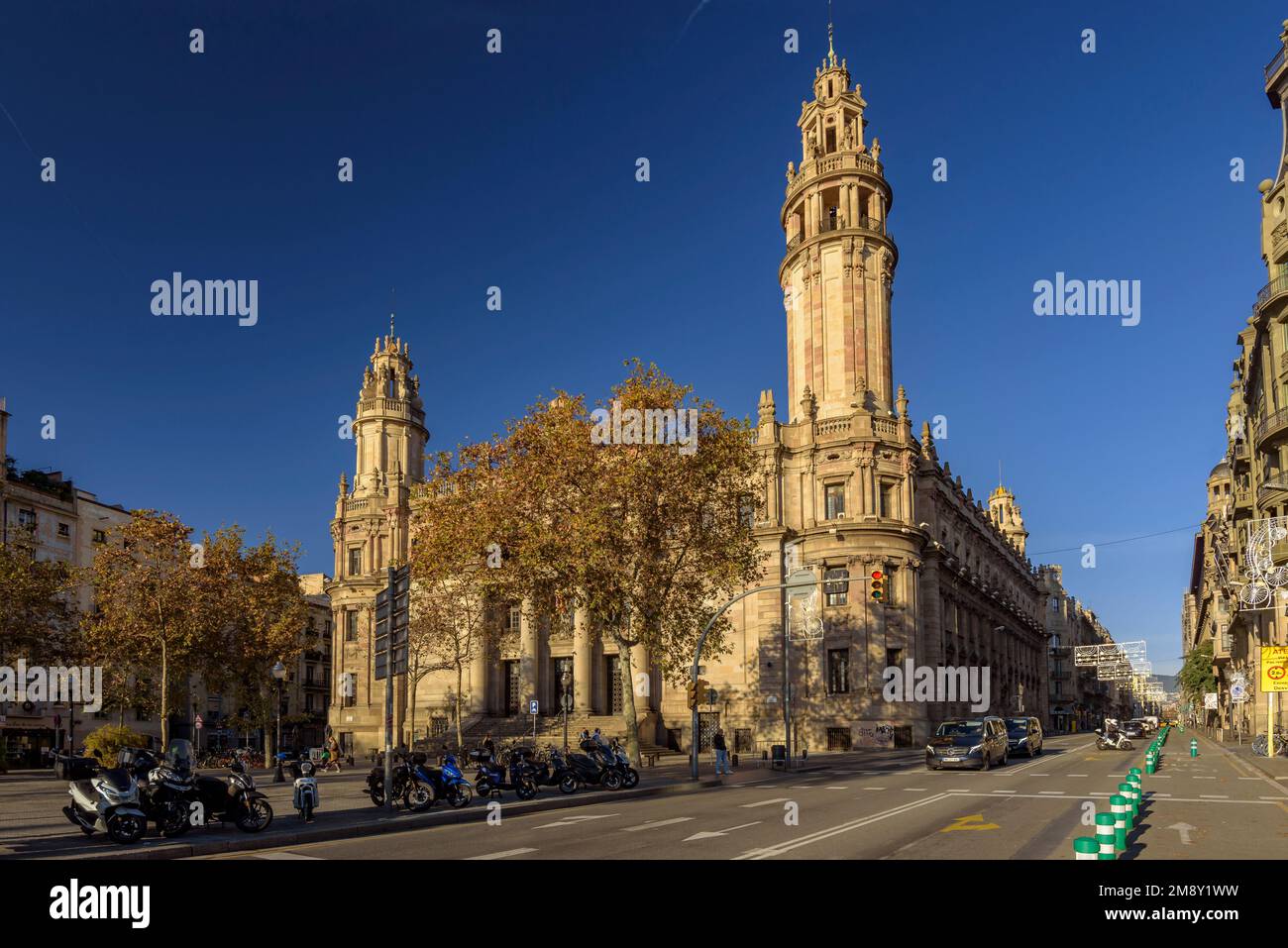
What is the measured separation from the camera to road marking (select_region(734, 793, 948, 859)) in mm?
14172

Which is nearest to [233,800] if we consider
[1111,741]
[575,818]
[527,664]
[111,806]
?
[111,806]

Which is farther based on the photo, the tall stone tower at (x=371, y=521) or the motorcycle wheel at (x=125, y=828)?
the tall stone tower at (x=371, y=521)

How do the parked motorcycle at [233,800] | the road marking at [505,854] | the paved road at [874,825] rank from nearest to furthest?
1. the road marking at [505,854]
2. the paved road at [874,825]
3. the parked motorcycle at [233,800]

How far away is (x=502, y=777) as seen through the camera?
966 inches

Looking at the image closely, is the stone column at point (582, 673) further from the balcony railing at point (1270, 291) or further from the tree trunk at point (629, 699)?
the balcony railing at point (1270, 291)

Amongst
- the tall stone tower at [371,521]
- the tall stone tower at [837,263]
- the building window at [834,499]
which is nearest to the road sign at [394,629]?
Answer: the building window at [834,499]

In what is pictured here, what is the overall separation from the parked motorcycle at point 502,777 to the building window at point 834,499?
112 ft

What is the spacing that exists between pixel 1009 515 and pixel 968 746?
96.4m

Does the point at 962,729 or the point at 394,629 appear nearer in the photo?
the point at 394,629

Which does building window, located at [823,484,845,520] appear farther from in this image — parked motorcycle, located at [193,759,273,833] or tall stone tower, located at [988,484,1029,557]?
tall stone tower, located at [988,484,1029,557]

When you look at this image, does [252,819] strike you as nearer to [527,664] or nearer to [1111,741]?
[527,664]

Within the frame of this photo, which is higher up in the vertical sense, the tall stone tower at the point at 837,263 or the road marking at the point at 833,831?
the tall stone tower at the point at 837,263

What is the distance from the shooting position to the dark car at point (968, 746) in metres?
33.7
